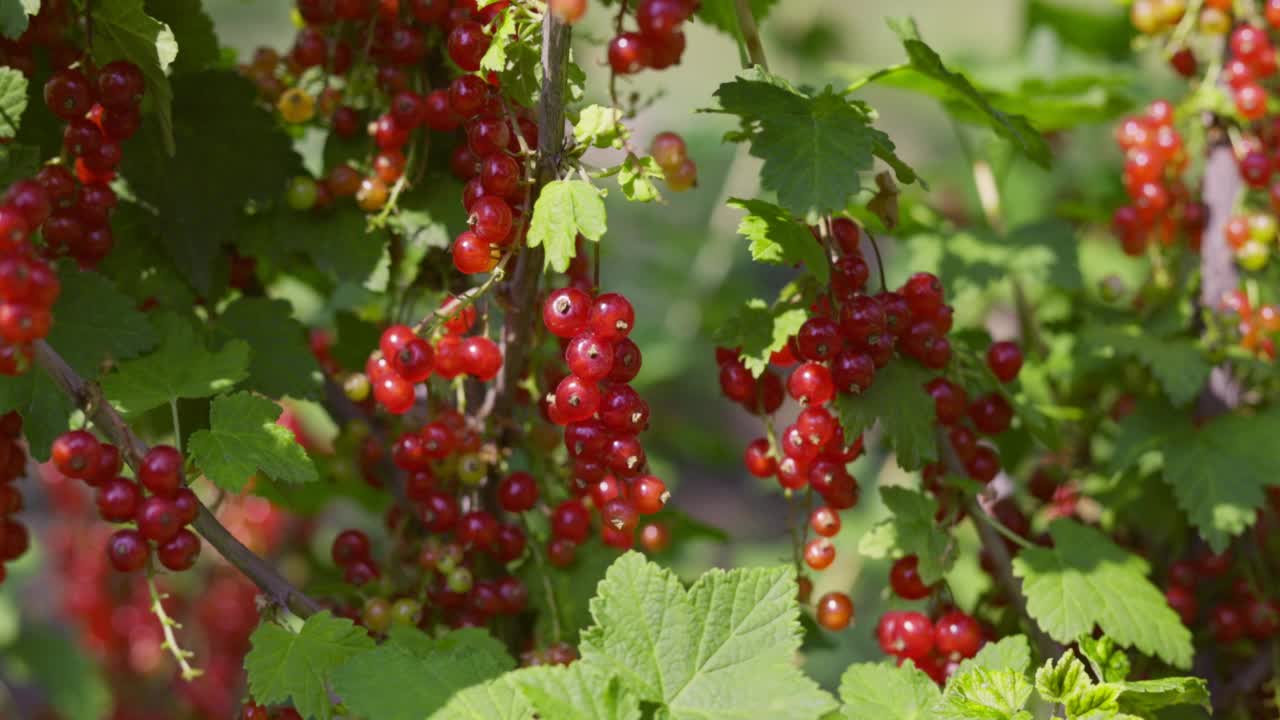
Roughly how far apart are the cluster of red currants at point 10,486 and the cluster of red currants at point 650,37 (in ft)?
1.70

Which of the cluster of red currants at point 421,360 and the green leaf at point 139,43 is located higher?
the green leaf at point 139,43

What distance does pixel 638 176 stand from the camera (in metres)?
0.75

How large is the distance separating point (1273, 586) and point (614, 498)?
78 cm

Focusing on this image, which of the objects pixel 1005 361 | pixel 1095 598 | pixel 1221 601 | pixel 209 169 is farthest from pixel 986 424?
pixel 209 169

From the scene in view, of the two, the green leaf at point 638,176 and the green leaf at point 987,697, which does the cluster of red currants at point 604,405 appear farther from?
the green leaf at point 987,697

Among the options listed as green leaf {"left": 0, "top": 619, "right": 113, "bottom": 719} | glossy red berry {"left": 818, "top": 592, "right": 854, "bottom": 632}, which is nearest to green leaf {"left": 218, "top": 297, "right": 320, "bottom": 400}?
glossy red berry {"left": 818, "top": 592, "right": 854, "bottom": 632}

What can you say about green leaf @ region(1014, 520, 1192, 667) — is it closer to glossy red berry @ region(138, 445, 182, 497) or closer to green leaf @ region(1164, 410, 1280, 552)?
green leaf @ region(1164, 410, 1280, 552)

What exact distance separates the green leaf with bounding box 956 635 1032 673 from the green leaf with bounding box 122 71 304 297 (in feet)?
1.98

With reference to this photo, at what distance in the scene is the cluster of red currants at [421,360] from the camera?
2.82 ft

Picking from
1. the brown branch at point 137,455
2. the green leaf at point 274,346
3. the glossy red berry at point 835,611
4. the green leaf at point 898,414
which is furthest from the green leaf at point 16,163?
the glossy red berry at point 835,611

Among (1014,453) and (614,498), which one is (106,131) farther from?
(1014,453)

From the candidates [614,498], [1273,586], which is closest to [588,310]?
[614,498]

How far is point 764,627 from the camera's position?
774 mm

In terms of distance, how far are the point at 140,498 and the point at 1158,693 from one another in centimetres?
72
